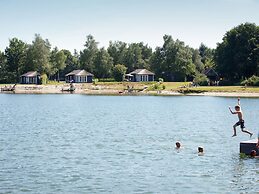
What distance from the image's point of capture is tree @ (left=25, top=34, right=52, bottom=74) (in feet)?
577

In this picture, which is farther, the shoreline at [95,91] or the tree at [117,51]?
the tree at [117,51]

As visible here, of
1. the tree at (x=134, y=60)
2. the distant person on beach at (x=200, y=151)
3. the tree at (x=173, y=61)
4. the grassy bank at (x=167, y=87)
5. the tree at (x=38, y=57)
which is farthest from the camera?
the tree at (x=134, y=60)

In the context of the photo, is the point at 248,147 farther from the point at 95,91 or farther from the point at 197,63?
the point at 197,63

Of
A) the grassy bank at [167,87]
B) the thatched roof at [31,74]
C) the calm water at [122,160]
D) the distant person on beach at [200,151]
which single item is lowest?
the calm water at [122,160]

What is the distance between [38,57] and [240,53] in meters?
79.9

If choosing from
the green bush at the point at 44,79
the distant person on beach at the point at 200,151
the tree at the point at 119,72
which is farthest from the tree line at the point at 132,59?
the distant person on beach at the point at 200,151

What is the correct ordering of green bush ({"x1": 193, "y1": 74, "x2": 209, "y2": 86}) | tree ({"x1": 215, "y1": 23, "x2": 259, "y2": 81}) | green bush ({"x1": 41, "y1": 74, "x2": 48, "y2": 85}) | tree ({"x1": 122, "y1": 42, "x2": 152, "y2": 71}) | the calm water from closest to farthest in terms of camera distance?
the calm water < tree ({"x1": 215, "y1": 23, "x2": 259, "y2": 81}) < green bush ({"x1": 193, "y1": 74, "x2": 209, "y2": 86}) < green bush ({"x1": 41, "y1": 74, "x2": 48, "y2": 85}) < tree ({"x1": 122, "y1": 42, "x2": 152, "y2": 71})

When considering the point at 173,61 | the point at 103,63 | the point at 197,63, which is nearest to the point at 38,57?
the point at 103,63

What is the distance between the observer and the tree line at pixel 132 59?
431 feet

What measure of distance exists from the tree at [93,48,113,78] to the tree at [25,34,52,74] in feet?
58.5

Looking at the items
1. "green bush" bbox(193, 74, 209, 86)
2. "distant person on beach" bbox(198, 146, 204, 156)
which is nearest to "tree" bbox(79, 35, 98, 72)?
"green bush" bbox(193, 74, 209, 86)

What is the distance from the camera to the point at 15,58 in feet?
595

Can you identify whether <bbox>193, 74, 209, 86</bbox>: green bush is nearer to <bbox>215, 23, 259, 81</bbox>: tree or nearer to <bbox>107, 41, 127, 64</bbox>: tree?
<bbox>215, 23, 259, 81</bbox>: tree

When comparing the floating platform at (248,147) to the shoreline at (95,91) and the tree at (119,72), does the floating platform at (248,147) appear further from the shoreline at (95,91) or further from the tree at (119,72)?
the tree at (119,72)
